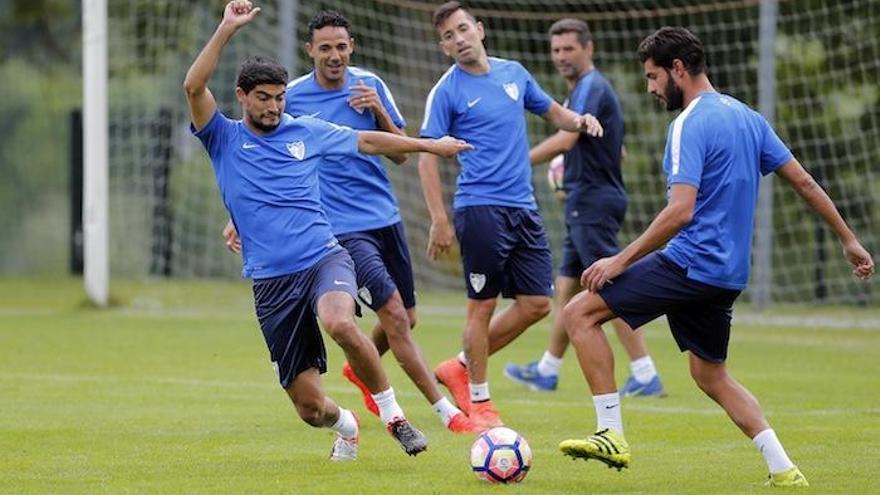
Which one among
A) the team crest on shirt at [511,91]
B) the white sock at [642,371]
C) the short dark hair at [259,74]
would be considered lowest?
the white sock at [642,371]

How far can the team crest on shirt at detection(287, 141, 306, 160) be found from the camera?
28.1 ft

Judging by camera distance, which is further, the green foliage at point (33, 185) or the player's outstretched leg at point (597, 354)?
the green foliage at point (33, 185)

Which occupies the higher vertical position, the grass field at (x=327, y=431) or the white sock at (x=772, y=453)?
the white sock at (x=772, y=453)

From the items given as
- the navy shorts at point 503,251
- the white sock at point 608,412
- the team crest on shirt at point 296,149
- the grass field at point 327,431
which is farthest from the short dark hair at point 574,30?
the white sock at point 608,412

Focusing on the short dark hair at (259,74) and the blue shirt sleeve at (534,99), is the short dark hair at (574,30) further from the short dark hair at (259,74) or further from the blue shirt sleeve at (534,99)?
the short dark hair at (259,74)

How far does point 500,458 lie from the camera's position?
7.72 metres

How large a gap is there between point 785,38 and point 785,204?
2.20 metres

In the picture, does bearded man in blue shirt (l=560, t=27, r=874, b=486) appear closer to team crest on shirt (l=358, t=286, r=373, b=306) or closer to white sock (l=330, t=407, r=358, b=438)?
white sock (l=330, t=407, r=358, b=438)

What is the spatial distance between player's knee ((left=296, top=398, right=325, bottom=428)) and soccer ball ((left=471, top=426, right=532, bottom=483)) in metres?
0.98

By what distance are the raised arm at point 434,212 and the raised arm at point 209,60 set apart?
2.03 metres

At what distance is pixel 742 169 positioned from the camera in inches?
302

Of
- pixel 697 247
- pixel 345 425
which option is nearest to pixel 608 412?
pixel 697 247

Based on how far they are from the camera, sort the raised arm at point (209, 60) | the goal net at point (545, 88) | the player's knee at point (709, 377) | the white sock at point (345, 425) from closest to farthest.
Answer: the player's knee at point (709, 377), the raised arm at point (209, 60), the white sock at point (345, 425), the goal net at point (545, 88)

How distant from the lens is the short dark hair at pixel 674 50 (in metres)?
7.73
